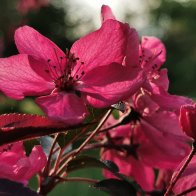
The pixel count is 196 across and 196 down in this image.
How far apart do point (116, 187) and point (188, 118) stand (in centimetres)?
15

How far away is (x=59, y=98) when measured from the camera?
836 millimetres

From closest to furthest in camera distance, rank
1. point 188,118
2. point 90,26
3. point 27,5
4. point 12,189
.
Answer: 1. point 12,189
2. point 188,118
3. point 27,5
4. point 90,26

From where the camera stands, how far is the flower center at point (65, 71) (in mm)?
891

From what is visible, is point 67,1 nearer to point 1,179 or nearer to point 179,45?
point 179,45

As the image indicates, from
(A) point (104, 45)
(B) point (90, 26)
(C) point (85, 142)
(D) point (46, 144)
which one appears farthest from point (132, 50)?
(B) point (90, 26)

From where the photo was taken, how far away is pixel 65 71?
3.05ft

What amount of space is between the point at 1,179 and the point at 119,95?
0.20 m

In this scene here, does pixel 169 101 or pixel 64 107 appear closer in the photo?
pixel 64 107

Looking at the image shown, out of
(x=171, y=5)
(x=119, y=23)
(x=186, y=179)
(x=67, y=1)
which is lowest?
(x=171, y=5)

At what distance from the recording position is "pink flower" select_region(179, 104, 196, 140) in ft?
2.66

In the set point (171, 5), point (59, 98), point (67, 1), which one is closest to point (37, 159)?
point (59, 98)

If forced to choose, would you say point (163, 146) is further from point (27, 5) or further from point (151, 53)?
point (27, 5)

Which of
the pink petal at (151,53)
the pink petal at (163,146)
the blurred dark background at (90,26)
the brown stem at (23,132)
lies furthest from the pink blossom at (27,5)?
the brown stem at (23,132)

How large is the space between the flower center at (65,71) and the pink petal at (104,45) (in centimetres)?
2
